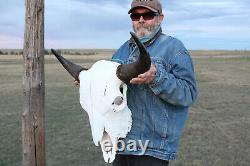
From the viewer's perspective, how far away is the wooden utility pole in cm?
408

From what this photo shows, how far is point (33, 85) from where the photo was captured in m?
4.17

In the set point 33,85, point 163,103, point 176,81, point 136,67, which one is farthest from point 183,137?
point 136,67

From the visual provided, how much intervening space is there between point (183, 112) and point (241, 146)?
5675mm

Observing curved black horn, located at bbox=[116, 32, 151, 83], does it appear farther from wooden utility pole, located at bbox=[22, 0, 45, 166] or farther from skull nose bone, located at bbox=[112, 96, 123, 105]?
wooden utility pole, located at bbox=[22, 0, 45, 166]

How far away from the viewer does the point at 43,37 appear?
13.7ft

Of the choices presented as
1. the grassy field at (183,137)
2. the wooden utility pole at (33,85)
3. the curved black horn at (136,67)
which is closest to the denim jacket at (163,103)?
the curved black horn at (136,67)

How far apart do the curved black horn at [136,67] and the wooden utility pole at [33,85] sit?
48.4 inches

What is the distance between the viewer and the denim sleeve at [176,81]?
3.16m

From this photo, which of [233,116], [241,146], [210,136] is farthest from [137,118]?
[233,116]

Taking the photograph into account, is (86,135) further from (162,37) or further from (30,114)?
(162,37)

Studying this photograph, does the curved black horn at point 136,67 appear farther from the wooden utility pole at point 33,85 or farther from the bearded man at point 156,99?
the wooden utility pole at point 33,85

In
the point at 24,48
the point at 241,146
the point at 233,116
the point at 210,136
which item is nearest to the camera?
the point at 24,48

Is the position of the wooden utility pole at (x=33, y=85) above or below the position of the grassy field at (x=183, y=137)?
above

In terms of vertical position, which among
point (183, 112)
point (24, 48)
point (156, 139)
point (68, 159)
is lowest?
point (68, 159)
